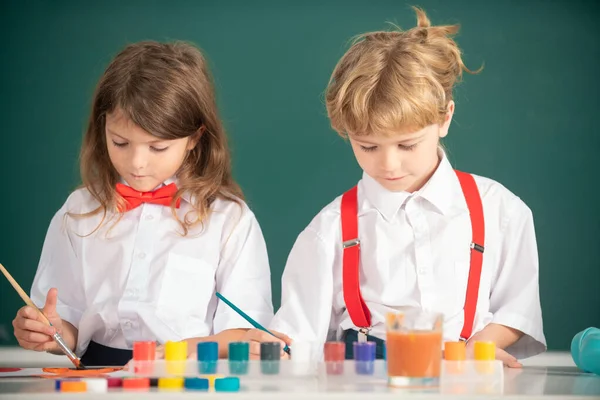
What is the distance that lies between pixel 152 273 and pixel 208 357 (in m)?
0.68

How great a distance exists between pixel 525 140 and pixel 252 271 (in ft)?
3.47

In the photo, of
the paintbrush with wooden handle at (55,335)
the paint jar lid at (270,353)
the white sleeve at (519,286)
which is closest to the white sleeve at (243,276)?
the paintbrush with wooden handle at (55,335)

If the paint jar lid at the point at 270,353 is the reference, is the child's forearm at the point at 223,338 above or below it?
above

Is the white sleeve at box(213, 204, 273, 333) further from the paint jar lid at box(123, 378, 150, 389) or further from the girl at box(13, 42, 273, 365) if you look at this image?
the paint jar lid at box(123, 378, 150, 389)

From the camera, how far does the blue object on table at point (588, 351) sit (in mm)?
1576

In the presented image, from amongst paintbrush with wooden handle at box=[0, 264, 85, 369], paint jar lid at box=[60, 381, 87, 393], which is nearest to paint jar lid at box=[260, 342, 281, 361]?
paint jar lid at box=[60, 381, 87, 393]

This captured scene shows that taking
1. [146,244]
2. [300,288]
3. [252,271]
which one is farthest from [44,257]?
[300,288]

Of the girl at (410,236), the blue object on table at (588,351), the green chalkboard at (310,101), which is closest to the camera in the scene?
the blue object on table at (588,351)

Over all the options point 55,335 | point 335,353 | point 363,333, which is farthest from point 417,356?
point 55,335

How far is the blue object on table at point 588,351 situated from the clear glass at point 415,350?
405 mm

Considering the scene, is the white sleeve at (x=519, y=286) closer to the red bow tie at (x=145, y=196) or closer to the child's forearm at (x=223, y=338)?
the child's forearm at (x=223, y=338)

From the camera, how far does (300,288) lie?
1.95 metres

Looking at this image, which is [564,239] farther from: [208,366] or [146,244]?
[208,366]

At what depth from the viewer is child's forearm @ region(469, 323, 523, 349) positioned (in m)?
1.87
